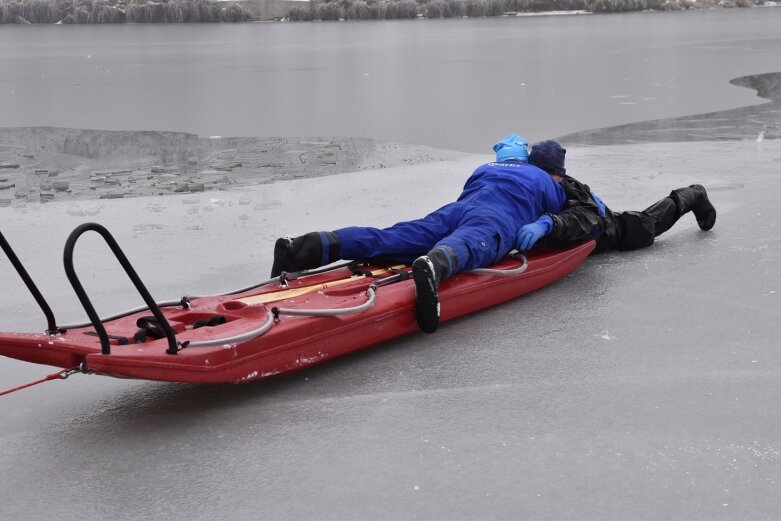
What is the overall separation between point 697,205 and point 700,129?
4.80 metres

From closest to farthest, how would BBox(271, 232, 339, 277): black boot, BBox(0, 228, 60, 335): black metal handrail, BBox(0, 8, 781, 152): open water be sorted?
1. BBox(0, 228, 60, 335): black metal handrail
2. BBox(271, 232, 339, 277): black boot
3. BBox(0, 8, 781, 152): open water

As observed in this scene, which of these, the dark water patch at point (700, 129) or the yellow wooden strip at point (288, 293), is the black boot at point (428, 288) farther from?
the dark water patch at point (700, 129)

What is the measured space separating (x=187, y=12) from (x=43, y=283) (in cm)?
4502

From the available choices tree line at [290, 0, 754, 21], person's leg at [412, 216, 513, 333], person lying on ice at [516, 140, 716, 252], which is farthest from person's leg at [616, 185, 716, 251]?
tree line at [290, 0, 754, 21]

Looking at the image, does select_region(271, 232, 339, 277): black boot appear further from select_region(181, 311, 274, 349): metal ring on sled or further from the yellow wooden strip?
select_region(181, 311, 274, 349): metal ring on sled

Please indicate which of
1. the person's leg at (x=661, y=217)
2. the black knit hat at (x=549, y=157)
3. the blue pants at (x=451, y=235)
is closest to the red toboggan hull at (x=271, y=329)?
the blue pants at (x=451, y=235)

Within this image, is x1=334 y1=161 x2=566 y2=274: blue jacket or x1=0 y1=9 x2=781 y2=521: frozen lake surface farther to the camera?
x1=334 y1=161 x2=566 y2=274: blue jacket

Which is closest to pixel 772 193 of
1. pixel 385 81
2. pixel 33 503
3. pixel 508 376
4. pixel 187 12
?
pixel 508 376

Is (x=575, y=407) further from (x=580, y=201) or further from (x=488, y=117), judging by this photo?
(x=488, y=117)

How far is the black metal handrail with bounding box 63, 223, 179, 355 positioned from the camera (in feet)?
9.05

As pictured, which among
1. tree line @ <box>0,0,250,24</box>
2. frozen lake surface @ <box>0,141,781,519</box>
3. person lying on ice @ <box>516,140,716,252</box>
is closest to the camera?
frozen lake surface @ <box>0,141,781,519</box>

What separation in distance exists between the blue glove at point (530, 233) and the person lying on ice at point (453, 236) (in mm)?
35

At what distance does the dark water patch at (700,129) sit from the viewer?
9.53m

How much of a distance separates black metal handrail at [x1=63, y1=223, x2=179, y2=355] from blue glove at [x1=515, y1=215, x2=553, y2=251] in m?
2.01
